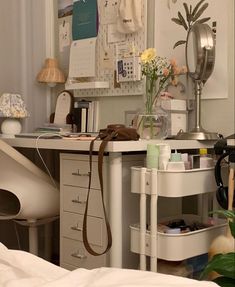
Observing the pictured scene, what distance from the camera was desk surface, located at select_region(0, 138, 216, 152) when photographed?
5.37 feet

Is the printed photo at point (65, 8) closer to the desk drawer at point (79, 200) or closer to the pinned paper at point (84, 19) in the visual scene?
the pinned paper at point (84, 19)

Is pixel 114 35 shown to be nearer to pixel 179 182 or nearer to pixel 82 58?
pixel 82 58

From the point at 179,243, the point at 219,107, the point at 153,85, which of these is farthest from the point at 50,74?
the point at 179,243

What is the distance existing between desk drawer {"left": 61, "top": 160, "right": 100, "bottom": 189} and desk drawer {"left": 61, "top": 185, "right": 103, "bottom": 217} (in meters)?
0.02

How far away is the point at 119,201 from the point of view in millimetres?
1655

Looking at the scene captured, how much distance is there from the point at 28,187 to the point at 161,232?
0.73 metres

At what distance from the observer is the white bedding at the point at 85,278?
2.35ft

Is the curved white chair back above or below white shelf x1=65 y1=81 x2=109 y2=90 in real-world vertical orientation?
below

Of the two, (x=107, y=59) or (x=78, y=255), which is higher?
(x=107, y=59)

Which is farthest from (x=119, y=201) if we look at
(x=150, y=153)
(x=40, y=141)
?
(x=40, y=141)

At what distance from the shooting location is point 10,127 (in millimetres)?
2520

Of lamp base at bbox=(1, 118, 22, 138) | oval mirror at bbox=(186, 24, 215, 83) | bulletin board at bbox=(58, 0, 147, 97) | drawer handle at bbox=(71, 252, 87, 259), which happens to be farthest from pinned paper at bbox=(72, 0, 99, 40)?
drawer handle at bbox=(71, 252, 87, 259)

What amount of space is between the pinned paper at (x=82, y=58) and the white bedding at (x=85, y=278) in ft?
6.47

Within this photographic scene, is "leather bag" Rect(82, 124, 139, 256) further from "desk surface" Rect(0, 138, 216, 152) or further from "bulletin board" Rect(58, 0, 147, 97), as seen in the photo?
"bulletin board" Rect(58, 0, 147, 97)
